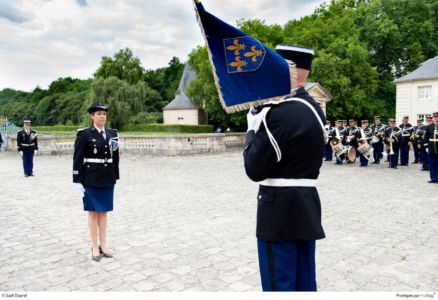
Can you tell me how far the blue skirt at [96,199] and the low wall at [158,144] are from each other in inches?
702

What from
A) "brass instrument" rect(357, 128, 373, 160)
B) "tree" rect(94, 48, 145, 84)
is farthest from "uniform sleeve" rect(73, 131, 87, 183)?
"tree" rect(94, 48, 145, 84)

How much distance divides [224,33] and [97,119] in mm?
3294

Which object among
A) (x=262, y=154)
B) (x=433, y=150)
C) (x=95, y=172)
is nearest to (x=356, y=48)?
(x=433, y=150)

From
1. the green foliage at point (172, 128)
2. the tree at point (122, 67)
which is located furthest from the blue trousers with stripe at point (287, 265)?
the tree at point (122, 67)

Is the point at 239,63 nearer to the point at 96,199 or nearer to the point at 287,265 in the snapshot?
the point at 287,265

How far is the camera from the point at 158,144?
937 inches

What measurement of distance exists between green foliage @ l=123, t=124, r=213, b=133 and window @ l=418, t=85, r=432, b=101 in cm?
2389

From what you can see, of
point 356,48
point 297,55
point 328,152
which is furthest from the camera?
point 356,48

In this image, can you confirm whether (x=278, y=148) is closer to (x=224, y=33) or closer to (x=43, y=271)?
(x=224, y=33)

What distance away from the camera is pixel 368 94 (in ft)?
123

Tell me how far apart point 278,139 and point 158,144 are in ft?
70.7

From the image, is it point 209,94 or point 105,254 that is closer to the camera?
point 105,254

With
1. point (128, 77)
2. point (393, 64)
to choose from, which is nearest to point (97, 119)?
point (393, 64)

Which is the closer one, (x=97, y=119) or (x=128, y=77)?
(x=97, y=119)
